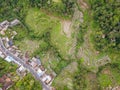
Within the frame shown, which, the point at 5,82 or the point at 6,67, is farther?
the point at 6,67

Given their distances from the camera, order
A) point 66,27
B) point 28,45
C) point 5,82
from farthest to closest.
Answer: point 28,45, point 66,27, point 5,82

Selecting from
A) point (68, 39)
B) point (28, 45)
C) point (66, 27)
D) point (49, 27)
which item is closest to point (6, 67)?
point (28, 45)

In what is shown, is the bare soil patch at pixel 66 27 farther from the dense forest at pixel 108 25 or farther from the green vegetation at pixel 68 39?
the dense forest at pixel 108 25

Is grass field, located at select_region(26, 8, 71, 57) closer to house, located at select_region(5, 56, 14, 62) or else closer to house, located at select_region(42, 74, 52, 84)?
house, located at select_region(42, 74, 52, 84)

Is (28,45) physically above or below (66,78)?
above

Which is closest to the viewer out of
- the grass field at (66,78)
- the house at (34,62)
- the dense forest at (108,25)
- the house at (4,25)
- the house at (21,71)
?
the dense forest at (108,25)

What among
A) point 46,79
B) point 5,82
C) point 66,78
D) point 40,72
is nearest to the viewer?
point 5,82

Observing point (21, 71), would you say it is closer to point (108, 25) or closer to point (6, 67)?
point (6, 67)

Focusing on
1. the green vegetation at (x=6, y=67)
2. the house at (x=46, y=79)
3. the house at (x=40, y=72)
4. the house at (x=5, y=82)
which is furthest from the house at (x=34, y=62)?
the house at (x=5, y=82)

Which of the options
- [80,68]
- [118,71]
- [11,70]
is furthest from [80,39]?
[11,70]

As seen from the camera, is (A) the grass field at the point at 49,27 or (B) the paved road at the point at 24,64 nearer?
(B) the paved road at the point at 24,64

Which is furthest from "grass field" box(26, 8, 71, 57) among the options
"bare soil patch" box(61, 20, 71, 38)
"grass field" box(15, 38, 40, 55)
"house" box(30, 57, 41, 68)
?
"house" box(30, 57, 41, 68)

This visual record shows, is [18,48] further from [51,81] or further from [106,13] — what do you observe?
[106,13]
